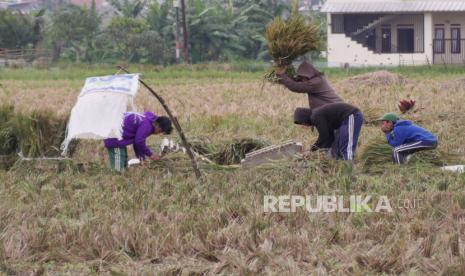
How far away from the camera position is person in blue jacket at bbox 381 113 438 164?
8.90 metres

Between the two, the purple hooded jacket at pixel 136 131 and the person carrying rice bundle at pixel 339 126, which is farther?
the person carrying rice bundle at pixel 339 126

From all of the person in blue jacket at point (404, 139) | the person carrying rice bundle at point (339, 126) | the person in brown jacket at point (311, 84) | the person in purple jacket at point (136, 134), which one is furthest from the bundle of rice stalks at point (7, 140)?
the person in blue jacket at point (404, 139)

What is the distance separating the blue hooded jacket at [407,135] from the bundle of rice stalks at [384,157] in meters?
0.17

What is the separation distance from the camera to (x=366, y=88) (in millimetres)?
19016

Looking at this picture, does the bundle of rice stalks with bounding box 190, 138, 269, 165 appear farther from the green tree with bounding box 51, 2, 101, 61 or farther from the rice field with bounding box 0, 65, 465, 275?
the green tree with bounding box 51, 2, 101, 61

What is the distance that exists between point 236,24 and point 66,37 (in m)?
6.81

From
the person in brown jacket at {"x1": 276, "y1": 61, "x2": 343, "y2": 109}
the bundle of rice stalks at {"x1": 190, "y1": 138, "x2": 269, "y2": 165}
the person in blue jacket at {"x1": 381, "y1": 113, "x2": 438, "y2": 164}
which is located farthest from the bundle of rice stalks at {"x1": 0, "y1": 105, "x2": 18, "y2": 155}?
the person in blue jacket at {"x1": 381, "y1": 113, "x2": 438, "y2": 164}

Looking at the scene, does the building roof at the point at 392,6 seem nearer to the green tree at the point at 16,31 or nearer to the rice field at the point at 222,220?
the green tree at the point at 16,31

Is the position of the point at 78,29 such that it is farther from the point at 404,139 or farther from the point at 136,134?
the point at 404,139

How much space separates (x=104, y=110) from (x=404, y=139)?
109 inches

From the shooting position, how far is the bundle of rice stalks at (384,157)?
8930 millimetres

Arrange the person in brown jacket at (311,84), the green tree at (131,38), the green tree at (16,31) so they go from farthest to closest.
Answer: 1. the green tree at (16,31)
2. the green tree at (131,38)
3. the person in brown jacket at (311,84)

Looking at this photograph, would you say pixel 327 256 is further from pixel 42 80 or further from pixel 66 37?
pixel 66 37

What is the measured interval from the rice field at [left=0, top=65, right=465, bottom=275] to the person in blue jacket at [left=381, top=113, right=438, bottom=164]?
0.63 feet
